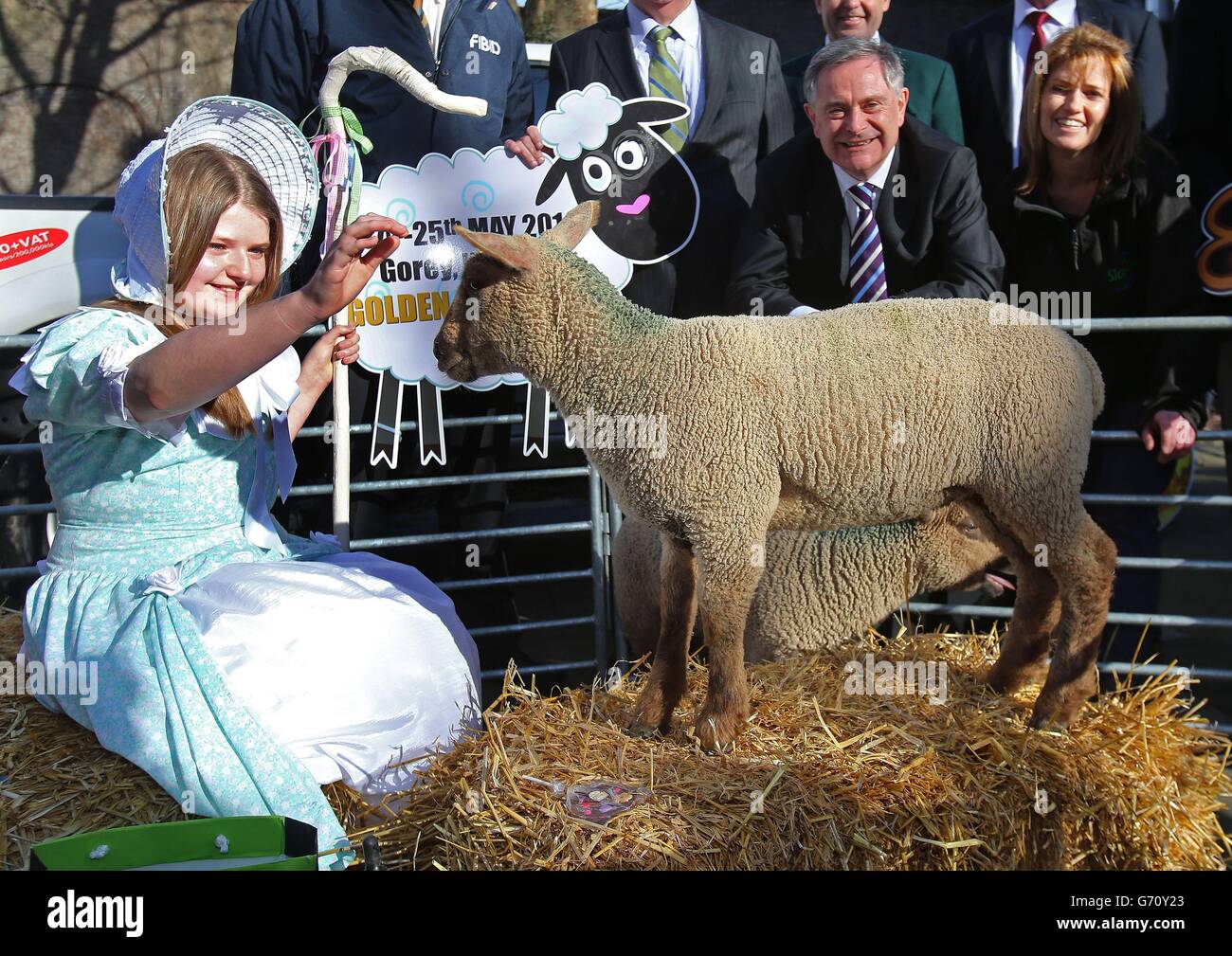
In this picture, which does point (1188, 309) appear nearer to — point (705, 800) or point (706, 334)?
point (706, 334)

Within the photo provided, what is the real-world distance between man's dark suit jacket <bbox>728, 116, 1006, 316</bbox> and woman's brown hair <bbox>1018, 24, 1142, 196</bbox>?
0.96 feet

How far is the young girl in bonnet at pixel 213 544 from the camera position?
7.86 ft

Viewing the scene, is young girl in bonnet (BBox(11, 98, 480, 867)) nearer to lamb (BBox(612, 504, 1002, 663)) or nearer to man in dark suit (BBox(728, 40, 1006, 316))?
lamb (BBox(612, 504, 1002, 663))

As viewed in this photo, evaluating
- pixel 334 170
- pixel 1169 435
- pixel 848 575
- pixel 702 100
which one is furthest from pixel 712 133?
pixel 1169 435

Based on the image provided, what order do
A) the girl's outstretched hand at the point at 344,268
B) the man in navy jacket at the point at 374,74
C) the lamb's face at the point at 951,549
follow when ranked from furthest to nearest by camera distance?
the man in navy jacket at the point at 374,74, the lamb's face at the point at 951,549, the girl's outstretched hand at the point at 344,268

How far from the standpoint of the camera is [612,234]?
3.88 metres

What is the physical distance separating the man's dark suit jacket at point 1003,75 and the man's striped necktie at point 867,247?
83 cm

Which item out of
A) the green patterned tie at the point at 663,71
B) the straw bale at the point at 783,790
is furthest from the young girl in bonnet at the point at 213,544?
the green patterned tie at the point at 663,71

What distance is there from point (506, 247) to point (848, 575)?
4.87 feet

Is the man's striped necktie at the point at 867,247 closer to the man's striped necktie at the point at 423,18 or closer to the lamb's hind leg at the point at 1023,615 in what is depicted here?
the lamb's hind leg at the point at 1023,615

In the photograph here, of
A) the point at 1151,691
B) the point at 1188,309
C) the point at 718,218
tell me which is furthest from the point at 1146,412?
the point at 718,218

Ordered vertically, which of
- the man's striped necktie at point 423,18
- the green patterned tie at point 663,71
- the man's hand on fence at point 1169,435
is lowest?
the man's hand on fence at point 1169,435

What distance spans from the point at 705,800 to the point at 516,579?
168 cm

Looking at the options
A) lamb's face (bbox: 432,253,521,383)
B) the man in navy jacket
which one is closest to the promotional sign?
the man in navy jacket
